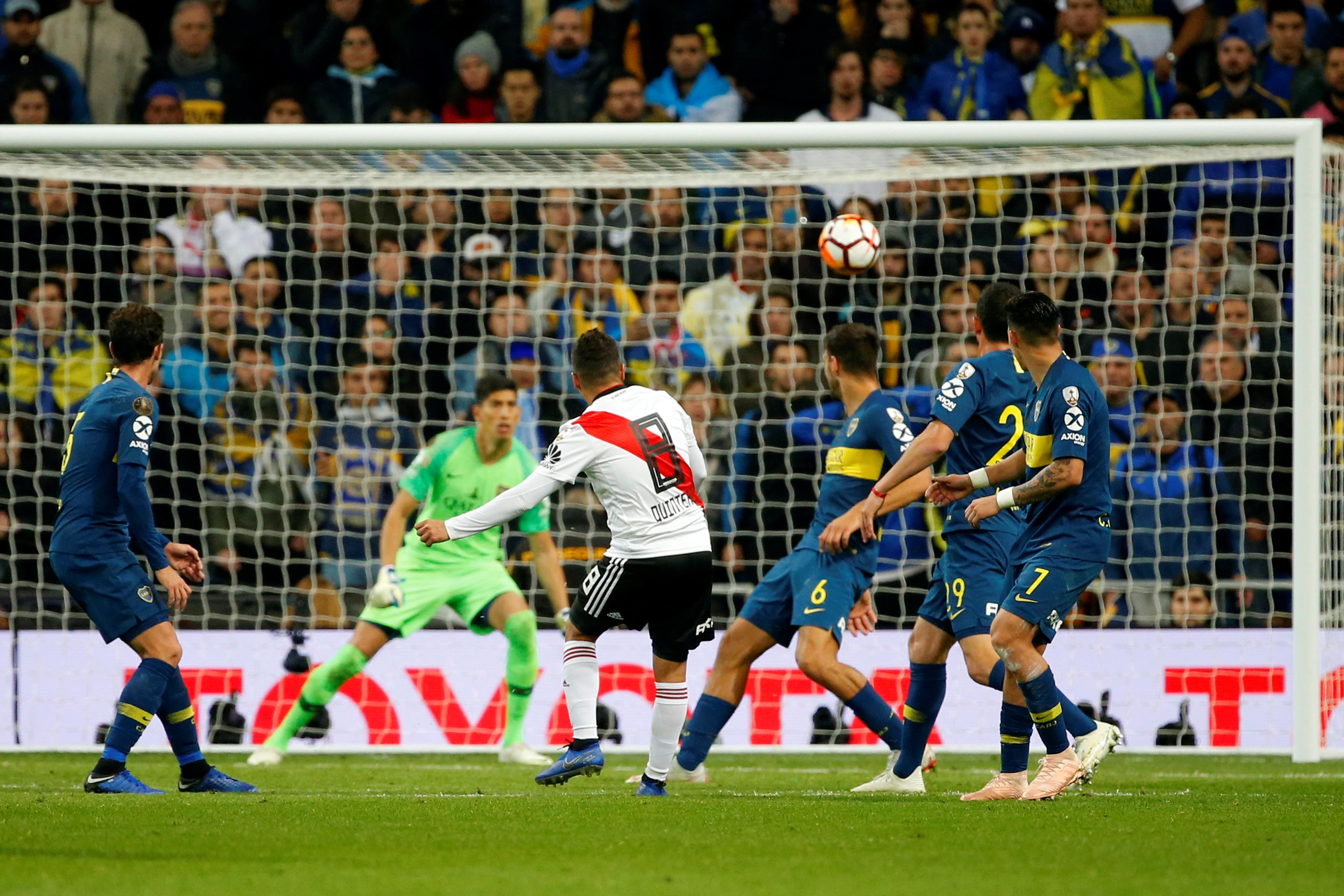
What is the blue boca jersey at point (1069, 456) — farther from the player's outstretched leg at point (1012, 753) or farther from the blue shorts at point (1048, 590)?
the player's outstretched leg at point (1012, 753)

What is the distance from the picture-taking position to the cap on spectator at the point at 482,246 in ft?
Result: 40.2

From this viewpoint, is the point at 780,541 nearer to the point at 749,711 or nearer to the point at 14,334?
the point at 749,711

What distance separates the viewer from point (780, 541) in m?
11.9

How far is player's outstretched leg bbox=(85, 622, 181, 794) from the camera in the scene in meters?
7.11

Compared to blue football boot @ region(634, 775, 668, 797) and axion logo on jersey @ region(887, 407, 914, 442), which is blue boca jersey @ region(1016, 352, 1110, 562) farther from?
blue football boot @ region(634, 775, 668, 797)

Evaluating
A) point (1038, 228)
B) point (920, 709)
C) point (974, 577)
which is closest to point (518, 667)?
point (920, 709)

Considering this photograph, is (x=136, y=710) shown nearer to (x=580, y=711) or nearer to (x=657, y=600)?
(x=580, y=711)

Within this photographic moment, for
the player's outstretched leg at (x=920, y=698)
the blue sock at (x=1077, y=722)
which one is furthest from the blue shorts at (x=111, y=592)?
the blue sock at (x=1077, y=722)

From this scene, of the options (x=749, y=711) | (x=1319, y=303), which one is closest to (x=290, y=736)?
(x=749, y=711)

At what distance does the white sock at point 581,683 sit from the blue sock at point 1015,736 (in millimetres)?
1746

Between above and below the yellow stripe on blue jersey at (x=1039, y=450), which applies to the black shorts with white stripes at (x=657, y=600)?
below

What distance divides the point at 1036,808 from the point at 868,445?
2.04m

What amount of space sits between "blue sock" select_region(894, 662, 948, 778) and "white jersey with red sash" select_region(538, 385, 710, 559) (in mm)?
1332

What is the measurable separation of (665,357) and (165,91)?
16.8ft
